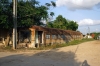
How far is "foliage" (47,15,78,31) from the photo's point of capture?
5562 cm

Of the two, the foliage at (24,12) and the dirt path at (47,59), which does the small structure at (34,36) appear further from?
the dirt path at (47,59)

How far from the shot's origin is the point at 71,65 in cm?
1109

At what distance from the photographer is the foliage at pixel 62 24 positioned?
55.6 m

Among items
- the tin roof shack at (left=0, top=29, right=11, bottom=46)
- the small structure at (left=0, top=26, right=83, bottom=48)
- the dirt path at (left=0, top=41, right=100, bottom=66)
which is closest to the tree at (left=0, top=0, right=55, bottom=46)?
the small structure at (left=0, top=26, right=83, bottom=48)

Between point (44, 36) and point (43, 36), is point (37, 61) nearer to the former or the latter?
point (43, 36)

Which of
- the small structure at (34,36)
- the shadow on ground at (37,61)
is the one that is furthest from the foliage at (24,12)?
the shadow on ground at (37,61)

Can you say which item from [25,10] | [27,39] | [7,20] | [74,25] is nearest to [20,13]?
[25,10]

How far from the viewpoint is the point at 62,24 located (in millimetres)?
57469

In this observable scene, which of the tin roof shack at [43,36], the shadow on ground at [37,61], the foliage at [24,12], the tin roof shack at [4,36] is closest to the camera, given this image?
the shadow on ground at [37,61]

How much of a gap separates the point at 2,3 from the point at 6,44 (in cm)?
559

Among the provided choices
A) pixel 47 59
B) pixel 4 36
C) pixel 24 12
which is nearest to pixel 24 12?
pixel 24 12

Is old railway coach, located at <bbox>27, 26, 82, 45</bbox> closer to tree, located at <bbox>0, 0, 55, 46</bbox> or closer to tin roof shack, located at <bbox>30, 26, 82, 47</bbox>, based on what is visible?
tin roof shack, located at <bbox>30, 26, 82, 47</bbox>

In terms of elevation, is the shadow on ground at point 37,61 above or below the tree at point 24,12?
below

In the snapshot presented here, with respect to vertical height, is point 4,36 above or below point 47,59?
above
